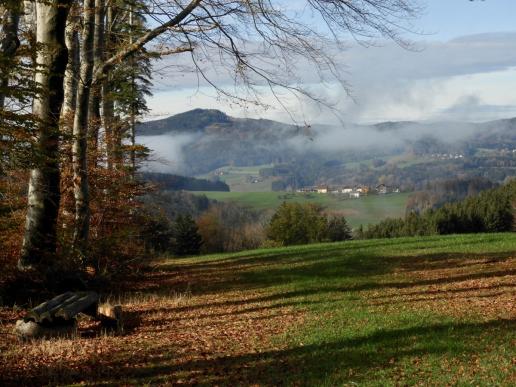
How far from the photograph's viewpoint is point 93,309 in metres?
9.40

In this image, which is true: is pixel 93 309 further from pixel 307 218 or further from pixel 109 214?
pixel 307 218

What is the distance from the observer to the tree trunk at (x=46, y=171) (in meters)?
10.2

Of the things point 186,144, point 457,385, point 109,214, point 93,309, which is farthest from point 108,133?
point 186,144

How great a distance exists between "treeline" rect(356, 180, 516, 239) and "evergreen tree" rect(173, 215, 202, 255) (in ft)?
77.4

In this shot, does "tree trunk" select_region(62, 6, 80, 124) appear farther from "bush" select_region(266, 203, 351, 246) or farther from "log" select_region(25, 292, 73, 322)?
"bush" select_region(266, 203, 351, 246)

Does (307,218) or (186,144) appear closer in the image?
(307,218)

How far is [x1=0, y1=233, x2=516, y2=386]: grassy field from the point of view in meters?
6.21

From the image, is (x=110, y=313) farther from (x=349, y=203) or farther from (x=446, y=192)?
(x=446, y=192)

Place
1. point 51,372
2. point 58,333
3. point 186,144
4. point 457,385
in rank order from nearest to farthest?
point 457,385
point 51,372
point 58,333
point 186,144

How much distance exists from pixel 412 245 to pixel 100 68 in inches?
501

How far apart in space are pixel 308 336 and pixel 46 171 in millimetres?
Answer: 5715

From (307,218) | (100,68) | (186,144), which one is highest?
(186,144)

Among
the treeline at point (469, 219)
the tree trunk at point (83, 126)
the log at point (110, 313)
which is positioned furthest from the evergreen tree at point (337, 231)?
the log at point (110, 313)

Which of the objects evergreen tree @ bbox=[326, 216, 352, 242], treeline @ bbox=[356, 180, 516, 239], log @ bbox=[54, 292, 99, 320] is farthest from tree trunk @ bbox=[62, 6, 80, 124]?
treeline @ bbox=[356, 180, 516, 239]
